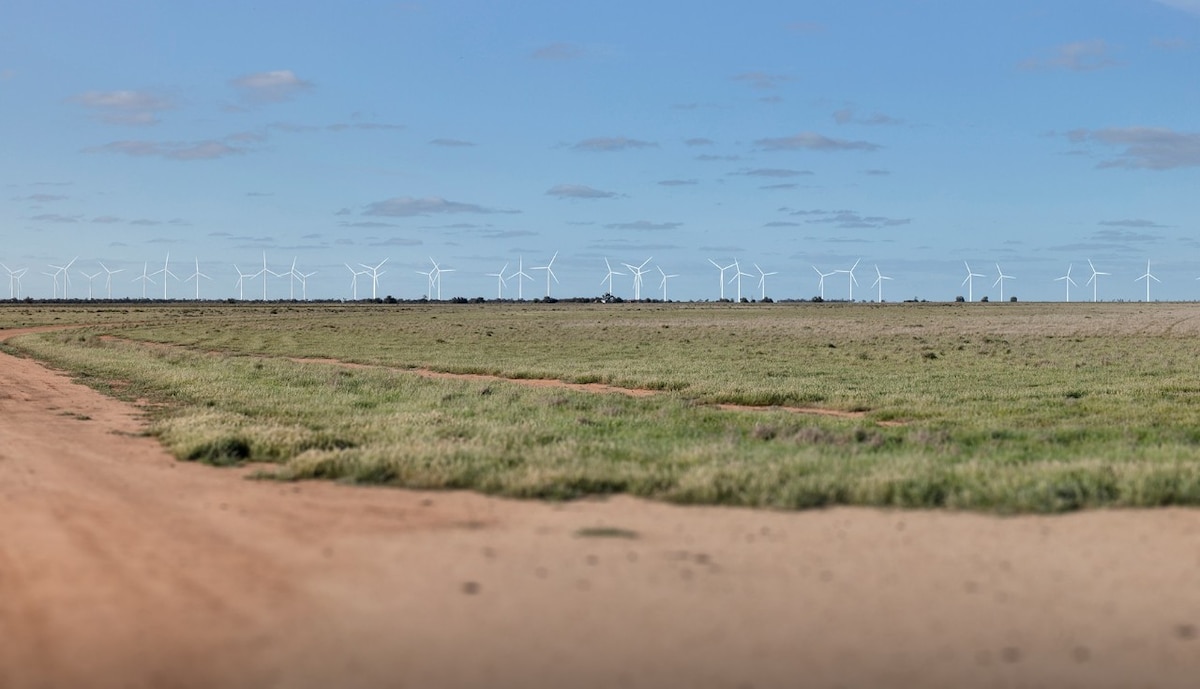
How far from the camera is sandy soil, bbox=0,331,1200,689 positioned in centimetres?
735

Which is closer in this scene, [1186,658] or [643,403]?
[1186,658]

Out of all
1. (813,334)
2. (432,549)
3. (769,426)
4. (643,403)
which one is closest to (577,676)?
(432,549)

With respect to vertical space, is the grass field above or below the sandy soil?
above

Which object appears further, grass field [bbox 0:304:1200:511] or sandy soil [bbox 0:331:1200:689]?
grass field [bbox 0:304:1200:511]

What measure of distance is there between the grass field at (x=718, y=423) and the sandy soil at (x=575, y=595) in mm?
1034

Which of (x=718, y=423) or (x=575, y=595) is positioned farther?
(x=718, y=423)

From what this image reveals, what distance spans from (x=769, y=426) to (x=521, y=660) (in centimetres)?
1179

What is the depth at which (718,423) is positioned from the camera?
67.4 feet

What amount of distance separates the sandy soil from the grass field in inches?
40.7

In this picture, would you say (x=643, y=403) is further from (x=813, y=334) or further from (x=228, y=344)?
(x=813, y=334)

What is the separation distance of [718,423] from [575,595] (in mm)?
11859

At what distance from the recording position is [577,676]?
7215 millimetres

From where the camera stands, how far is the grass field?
13.3 metres

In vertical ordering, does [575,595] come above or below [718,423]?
below
